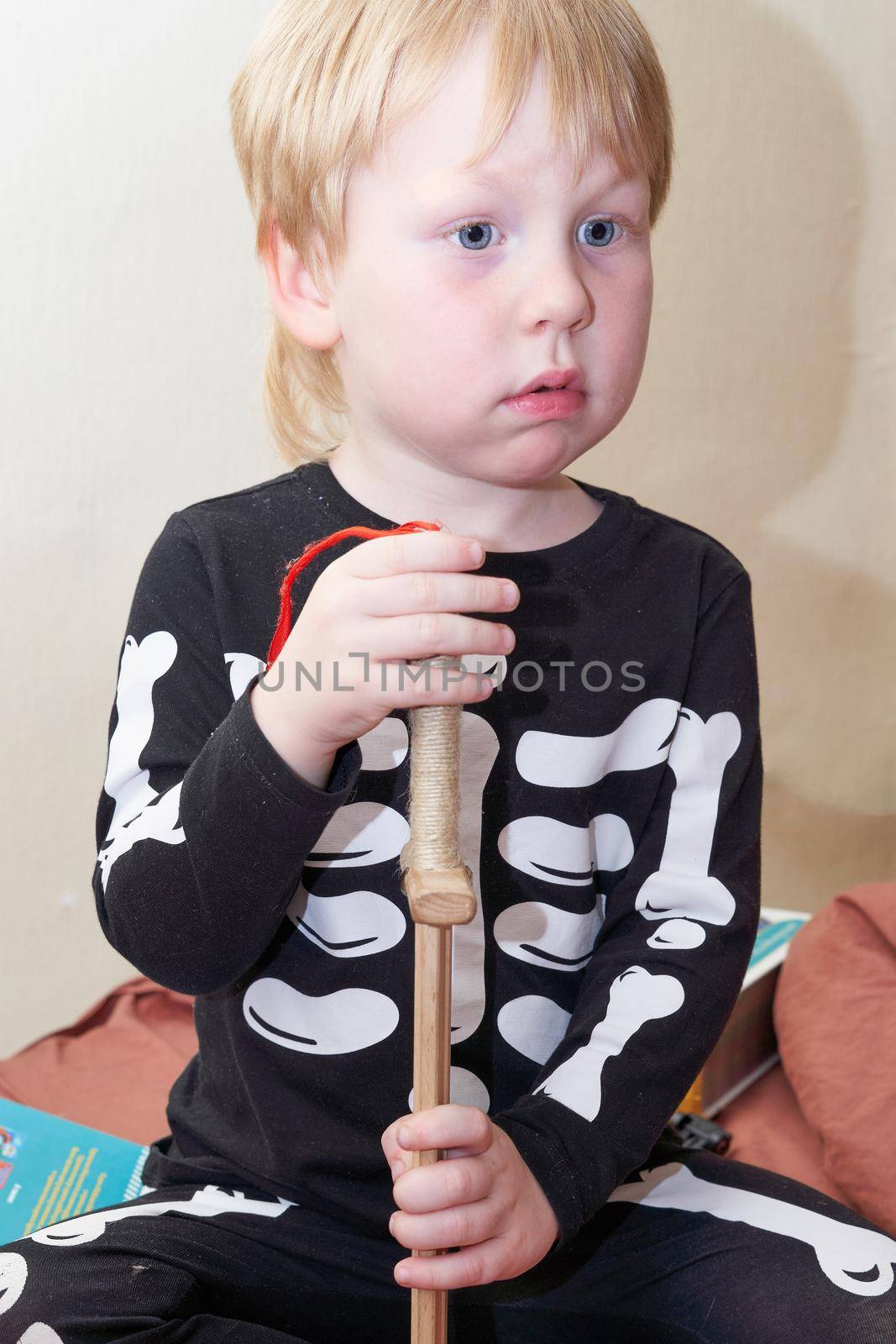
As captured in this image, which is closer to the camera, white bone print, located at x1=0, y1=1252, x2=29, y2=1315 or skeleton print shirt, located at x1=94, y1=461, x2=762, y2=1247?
white bone print, located at x1=0, y1=1252, x2=29, y2=1315

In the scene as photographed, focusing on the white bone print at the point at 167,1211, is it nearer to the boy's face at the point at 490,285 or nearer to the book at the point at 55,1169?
the book at the point at 55,1169

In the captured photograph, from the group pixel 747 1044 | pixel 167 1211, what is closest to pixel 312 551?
pixel 167 1211

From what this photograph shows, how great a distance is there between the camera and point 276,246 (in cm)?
73

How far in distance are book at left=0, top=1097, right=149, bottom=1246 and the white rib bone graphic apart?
0.36 m

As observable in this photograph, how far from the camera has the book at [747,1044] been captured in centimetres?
104

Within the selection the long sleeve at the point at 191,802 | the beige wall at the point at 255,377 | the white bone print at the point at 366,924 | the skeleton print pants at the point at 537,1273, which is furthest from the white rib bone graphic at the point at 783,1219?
the beige wall at the point at 255,377

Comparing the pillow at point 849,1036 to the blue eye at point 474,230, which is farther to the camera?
the pillow at point 849,1036

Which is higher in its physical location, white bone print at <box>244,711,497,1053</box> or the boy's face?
the boy's face

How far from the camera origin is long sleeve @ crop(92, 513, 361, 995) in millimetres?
569

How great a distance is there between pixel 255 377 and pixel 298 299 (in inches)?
18.7

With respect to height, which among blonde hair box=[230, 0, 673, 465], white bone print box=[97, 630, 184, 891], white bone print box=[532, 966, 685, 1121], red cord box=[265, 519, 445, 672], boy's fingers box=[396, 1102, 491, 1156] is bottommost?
white bone print box=[532, 966, 685, 1121]

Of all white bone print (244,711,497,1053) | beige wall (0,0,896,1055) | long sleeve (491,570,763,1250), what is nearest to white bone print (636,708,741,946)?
long sleeve (491,570,763,1250)

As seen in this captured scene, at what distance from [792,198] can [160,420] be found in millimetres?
729

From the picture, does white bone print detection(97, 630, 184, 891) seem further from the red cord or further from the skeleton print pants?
the skeleton print pants
